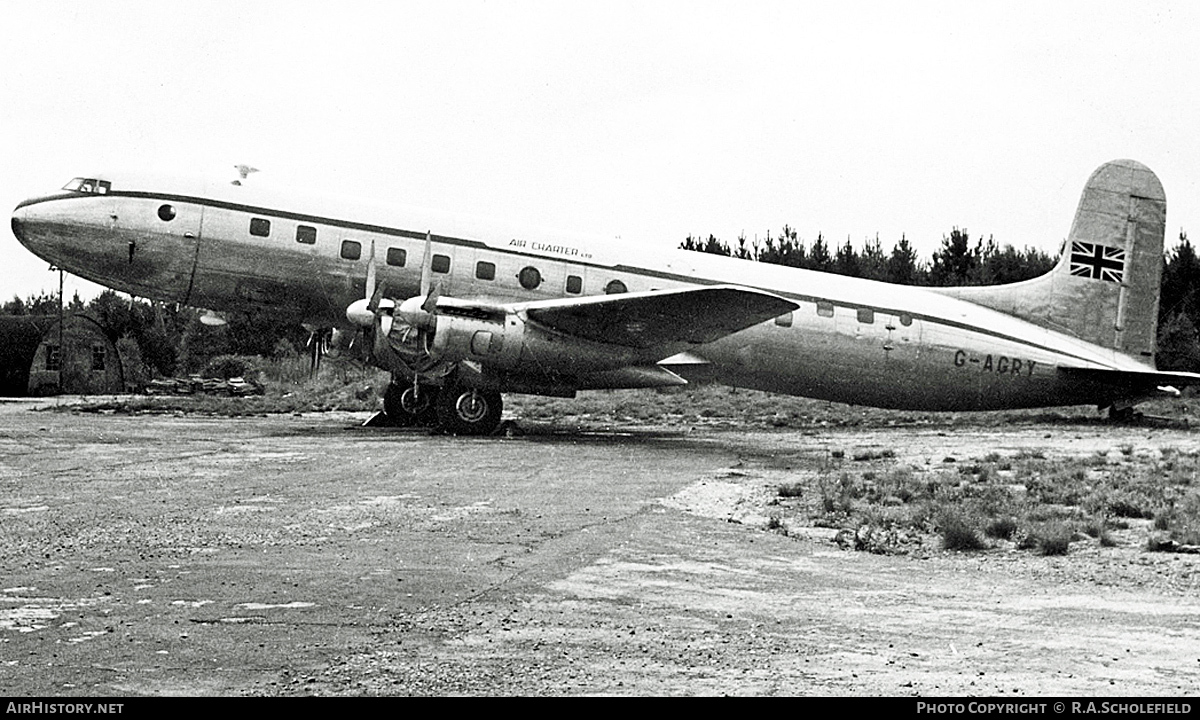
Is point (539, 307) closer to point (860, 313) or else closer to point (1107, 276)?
point (860, 313)

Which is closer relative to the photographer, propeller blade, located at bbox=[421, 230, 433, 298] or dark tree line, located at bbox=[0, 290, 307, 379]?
propeller blade, located at bbox=[421, 230, 433, 298]

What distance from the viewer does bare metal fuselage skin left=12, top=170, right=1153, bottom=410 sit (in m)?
20.1

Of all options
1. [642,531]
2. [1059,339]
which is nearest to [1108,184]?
[1059,339]

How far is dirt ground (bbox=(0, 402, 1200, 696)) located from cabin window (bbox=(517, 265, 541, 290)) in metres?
7.39

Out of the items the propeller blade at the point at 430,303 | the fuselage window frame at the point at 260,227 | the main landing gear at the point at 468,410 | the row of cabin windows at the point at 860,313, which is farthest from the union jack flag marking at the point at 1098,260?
the fuselage window frame at the point at 260,227

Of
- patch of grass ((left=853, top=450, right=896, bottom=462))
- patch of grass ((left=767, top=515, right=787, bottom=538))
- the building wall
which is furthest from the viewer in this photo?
the building wall

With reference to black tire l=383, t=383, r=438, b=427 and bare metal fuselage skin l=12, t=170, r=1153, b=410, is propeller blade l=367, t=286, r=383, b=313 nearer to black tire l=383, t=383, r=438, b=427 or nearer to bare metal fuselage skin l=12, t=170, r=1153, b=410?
bare metal fuselage skin l=12, t=170, r=1153, b=410

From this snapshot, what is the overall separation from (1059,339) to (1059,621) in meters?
18.7

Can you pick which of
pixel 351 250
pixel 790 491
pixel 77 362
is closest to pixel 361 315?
pixel 351 250

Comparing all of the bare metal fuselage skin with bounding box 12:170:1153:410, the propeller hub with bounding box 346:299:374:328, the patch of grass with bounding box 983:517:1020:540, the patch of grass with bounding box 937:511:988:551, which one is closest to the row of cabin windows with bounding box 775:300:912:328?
the bare metal fuselage skin with bounding box 12:170:1153:410

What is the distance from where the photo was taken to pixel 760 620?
21.2 feet

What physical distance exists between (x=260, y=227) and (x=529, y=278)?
15.0ft

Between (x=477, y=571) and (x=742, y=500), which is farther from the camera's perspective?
(x=742, y=500)
